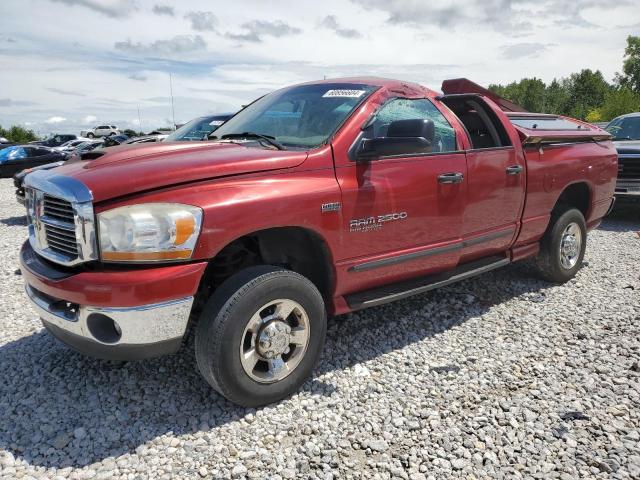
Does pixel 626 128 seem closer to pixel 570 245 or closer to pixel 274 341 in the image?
pixel 570 245

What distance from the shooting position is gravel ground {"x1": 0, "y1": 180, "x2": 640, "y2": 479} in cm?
251

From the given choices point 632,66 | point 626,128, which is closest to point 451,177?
point 626,128

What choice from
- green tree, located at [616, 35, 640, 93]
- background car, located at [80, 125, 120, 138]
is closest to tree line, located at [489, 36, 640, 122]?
green tree, located at [616, 35, 640, 93]

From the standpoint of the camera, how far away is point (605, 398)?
3.05 metres

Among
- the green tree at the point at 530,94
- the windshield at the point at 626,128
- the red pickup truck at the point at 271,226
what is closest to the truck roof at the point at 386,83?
the red pickup truck at the point at 271,226

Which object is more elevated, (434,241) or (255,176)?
(255,176)

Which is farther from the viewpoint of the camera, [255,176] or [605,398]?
[605,398]

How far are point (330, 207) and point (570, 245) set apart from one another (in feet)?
10.7

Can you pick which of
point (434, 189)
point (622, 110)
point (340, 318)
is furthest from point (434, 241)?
point (622, 110)

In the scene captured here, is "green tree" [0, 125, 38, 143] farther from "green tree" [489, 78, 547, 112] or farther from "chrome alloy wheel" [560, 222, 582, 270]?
"green tree" [489, 78, 547, 112]

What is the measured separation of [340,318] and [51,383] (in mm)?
2103

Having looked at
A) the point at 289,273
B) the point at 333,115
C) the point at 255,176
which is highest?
the point at 333,115

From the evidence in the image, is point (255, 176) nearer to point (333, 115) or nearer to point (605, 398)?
point (333, 115)

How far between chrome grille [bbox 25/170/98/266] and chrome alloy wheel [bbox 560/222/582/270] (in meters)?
4.26
